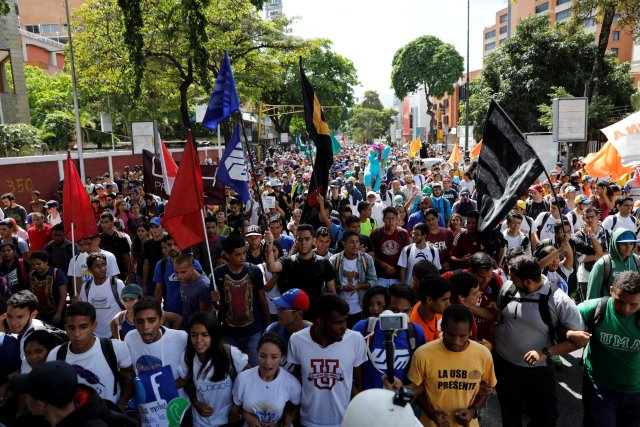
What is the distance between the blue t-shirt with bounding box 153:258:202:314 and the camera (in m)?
4.95

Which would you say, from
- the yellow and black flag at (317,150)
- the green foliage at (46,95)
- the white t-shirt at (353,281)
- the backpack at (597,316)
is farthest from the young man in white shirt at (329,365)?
the green foliage at (46,95)

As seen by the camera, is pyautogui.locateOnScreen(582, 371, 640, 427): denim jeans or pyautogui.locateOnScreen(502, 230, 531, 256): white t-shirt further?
pyautogui.locateOnScreen(502, 230, 531, 256): white t-shirt

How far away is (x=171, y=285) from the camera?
16.7 feet

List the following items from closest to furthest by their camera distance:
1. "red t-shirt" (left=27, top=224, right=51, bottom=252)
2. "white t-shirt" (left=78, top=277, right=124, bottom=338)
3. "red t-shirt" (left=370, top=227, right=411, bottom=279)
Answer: "white t-shirt" (left=78, top=277, right=124, bottom=338)
"red t-shirt" (left=370, top=227, right=411, bottom=279)
"red t-shirt" (left=27, top=224, right=51, bottom=252)

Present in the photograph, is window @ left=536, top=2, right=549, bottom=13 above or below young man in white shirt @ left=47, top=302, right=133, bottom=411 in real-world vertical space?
above

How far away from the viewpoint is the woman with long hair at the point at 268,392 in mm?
3350

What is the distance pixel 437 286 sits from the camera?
12.3 feet

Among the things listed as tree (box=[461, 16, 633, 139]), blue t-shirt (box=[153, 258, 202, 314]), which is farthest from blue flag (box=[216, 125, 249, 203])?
tree (box=[461, 16, 633, 139])

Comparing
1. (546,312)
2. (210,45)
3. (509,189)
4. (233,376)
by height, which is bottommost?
(233,376)

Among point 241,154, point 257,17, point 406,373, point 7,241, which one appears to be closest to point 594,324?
point 406,373

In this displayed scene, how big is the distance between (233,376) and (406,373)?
1147mm

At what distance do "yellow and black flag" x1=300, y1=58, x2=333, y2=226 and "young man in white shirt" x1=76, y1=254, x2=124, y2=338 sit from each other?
2.60 metres

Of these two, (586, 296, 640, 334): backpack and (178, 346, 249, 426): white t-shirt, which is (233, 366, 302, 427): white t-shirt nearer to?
(178, 346, 249, 426): white t-shirt

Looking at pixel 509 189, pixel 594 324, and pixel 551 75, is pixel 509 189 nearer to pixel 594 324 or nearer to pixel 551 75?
pixel 594 324
